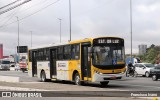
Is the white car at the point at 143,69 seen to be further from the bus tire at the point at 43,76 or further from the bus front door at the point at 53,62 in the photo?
the bus front door at the point at 53,62

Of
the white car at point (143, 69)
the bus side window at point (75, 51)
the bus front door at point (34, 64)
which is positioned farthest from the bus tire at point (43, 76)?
the white car at point (143, 69)

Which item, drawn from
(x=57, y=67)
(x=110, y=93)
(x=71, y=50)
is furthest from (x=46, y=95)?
(x=57, y=67)

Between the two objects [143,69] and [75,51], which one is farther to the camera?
[143,69]

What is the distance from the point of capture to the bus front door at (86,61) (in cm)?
2678

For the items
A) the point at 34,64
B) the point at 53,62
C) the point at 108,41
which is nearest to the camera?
the point at 108,41

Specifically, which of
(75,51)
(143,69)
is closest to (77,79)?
(75,51)

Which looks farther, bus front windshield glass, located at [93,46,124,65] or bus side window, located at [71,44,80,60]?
bus side window, located at [71,44,80,60]

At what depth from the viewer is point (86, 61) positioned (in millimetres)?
27203

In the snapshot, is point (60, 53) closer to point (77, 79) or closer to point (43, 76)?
point (77, 79)

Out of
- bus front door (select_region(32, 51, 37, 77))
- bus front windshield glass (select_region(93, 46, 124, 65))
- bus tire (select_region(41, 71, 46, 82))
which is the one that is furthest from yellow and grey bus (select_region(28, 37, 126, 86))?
bus front door (select_region(32, 51, 37, 77))

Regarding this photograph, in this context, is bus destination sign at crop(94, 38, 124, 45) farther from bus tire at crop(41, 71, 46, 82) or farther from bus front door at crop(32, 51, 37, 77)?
bus front door at crop(32, 51, 37, 77)

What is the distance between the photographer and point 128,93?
1825cm

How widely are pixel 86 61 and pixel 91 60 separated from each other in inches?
36.1

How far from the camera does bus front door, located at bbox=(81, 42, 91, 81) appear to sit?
1054 inches
